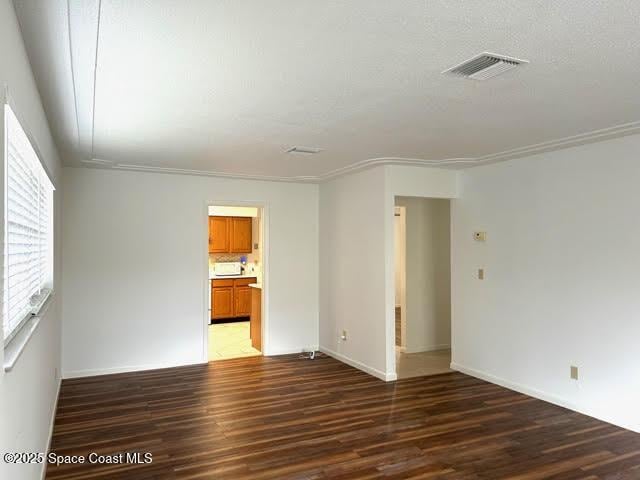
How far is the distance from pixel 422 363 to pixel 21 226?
4.73m

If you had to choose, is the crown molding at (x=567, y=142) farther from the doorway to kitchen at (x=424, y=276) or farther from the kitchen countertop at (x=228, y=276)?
the kitchen countertop at (x=228, y=276)

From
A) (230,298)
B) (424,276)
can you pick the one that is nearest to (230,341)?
(230,298)

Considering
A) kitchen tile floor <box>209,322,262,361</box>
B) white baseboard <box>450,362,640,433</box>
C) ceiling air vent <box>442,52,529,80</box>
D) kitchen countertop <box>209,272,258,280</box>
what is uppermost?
ceiling air vent <box>442,52,529,80</box>

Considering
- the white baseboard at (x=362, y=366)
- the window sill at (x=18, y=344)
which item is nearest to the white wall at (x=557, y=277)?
the white baseboard at (x=362, y=366)

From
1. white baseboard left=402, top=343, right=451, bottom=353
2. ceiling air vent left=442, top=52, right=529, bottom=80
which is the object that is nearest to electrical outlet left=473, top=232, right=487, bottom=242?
white baseboard left=402, top=343, right=451, bottom=353

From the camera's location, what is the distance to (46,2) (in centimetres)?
178

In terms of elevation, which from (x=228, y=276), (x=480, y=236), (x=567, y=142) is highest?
(x=567, y=142)

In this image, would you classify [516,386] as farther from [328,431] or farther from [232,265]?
[232,265]

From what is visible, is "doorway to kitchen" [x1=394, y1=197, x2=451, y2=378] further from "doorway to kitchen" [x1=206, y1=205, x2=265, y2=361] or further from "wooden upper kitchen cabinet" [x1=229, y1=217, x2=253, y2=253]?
"wooden upper kitchen cabinet" [x1=229, y1=217, x2=253, y2=253]

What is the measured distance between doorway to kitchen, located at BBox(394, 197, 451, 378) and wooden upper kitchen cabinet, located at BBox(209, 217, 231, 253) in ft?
13.1

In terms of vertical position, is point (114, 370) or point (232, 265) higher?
point (232, 265)

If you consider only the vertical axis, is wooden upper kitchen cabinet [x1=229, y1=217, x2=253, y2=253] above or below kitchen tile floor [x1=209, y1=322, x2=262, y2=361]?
above

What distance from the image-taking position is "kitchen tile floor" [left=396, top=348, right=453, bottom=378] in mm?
5417

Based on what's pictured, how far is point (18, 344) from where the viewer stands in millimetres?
2053
